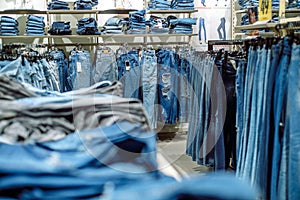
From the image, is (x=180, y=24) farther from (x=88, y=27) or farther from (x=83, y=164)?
(x=83, y=164)

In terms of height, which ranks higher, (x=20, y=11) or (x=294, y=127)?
(x=20, y=11)

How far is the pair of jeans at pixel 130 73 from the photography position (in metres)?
5.12

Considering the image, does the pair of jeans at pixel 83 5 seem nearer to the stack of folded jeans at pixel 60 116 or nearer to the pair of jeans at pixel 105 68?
the pair of jeans at pixel 105 68

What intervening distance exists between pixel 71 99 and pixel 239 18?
650 cm

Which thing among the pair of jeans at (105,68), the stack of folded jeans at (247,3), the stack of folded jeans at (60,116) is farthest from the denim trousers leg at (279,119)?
the stack of folded jeans at (247,3)

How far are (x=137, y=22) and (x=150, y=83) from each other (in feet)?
4.60

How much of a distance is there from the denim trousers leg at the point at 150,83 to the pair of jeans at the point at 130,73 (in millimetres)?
92

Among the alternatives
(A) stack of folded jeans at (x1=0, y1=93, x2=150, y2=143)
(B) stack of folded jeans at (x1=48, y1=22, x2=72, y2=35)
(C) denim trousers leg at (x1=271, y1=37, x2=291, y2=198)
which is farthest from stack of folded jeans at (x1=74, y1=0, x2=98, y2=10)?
(A) stack of folded jeans at (x1=0, y1=93, x2=150, y2=143)

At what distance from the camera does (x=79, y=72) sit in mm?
5375

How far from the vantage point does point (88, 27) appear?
595 cm

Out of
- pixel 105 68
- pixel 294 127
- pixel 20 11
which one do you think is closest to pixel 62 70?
pixel 105 68

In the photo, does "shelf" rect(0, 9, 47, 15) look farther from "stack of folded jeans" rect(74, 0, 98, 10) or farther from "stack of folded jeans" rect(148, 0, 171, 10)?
"stack of folded jeans" rect(148, 0, 171, 10)

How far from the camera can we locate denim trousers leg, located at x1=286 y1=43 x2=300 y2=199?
6.74ft

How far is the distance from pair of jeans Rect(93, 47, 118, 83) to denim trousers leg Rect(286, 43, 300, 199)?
3510 mm
